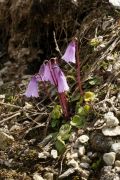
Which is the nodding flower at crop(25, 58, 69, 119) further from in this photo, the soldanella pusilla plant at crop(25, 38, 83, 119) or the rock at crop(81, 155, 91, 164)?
the rock at crop(81, 155, 91, 164)

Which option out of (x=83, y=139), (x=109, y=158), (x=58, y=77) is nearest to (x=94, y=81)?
(x=58, y=77)

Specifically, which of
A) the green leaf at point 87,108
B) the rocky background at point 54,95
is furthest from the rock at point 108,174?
the green leaf at point 87,108

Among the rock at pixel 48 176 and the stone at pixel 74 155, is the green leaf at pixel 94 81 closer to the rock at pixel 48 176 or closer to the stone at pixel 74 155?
the stone at pixel 74 155

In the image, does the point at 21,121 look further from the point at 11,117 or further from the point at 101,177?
the point at 101,177

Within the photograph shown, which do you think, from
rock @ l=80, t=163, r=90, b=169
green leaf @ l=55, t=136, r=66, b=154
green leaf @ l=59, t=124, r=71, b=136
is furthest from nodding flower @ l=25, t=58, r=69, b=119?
rock @ l=80, t=163, r=90, b=169

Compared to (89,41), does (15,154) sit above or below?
below

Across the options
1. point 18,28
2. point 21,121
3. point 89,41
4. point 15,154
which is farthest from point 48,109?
point 18,28

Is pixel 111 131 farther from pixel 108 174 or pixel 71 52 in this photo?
pixel 71 52
